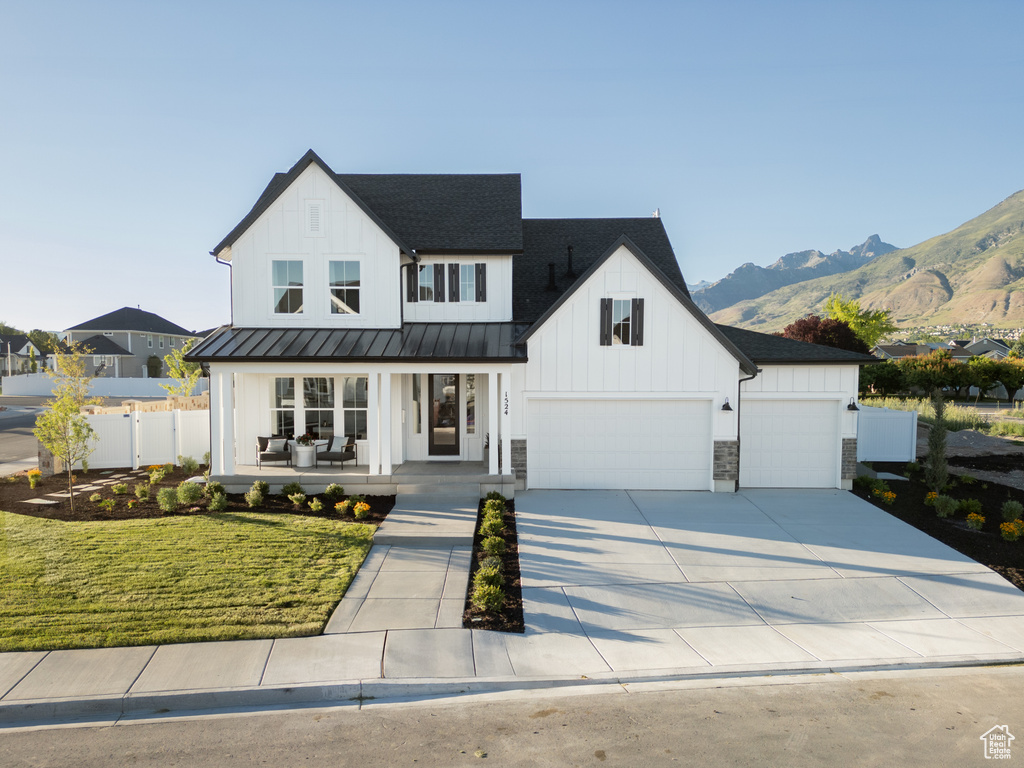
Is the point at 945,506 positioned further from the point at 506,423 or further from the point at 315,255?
the point at 315,255

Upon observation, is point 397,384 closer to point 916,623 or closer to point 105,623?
point 105,623

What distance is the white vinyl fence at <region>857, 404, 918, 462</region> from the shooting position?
17.7 metres

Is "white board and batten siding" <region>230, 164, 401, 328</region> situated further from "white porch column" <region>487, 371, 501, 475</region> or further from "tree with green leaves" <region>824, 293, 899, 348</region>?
"tree with green leaves" <region>824, 293, 899, 348</region>

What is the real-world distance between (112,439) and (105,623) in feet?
36.4

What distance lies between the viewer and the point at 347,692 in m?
5.75

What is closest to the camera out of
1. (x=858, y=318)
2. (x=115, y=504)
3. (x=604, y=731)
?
(x=604, y=731)

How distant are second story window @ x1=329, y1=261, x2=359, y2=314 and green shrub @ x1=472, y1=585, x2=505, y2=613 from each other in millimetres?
9178

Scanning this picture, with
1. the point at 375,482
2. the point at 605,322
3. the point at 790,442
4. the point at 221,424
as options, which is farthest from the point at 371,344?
the point at 790,442

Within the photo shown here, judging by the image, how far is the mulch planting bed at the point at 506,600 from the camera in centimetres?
711

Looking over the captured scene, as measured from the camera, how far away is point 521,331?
48.2 feet

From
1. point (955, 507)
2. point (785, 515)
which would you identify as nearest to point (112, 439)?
point (785, 515)

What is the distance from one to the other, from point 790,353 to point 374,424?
1044 centimetres

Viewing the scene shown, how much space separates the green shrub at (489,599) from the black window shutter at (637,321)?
7650mm

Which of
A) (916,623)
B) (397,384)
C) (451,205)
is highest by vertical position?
(451,205)
